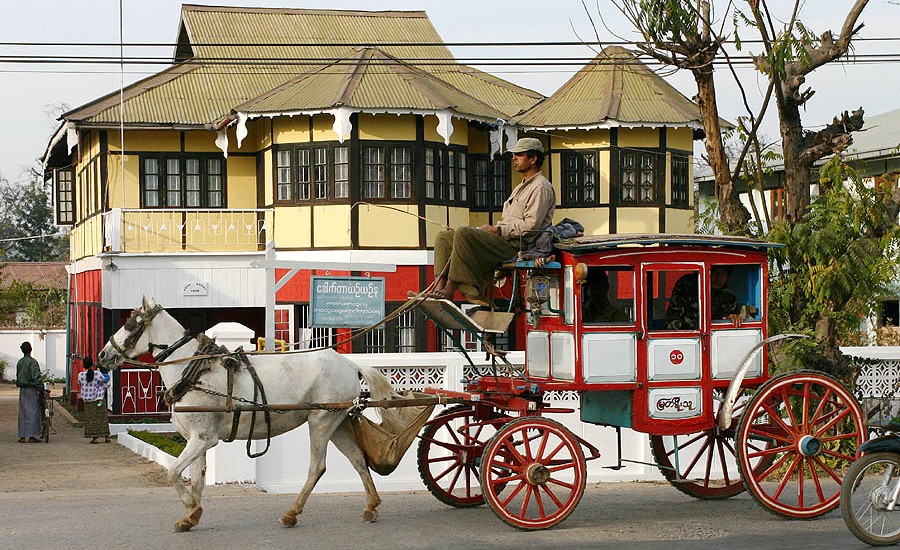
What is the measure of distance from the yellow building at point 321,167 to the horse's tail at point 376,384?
485 inches

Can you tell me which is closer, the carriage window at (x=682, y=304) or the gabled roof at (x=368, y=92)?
the carriage window at (x=682, y=304)

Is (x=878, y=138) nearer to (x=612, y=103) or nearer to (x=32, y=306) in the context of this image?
(x=612, y=103)

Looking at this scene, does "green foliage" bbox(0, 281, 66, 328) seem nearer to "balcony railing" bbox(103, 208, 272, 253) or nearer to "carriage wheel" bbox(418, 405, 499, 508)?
"balcony railing" bbox(103, 208, 272, 253)

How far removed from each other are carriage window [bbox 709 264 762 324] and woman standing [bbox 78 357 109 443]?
14078 millimetres

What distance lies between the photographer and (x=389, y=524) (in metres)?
10.7

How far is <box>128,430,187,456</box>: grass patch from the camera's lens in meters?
18.6

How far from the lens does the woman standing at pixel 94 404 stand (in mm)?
21984

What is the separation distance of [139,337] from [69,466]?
8.34 meters

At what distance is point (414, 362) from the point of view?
46.4ft

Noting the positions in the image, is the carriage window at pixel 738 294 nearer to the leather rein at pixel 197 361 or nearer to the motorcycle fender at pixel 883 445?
the motorcycle fender at pixel 883 445

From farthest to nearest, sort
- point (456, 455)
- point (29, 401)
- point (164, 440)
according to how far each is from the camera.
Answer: point (29, 401) → point (164, 440) → point (456, 455)

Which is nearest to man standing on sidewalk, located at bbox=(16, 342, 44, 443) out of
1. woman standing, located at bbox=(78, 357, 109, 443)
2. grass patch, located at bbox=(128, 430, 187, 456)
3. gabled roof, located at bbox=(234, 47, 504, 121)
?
woman standing, located at bbox=(78, 357, 109, 443)

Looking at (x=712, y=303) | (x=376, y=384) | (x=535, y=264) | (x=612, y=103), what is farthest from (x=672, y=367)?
(x=612, y=103)

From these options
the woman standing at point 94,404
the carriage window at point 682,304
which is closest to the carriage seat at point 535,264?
the carriage window at point 682,304
